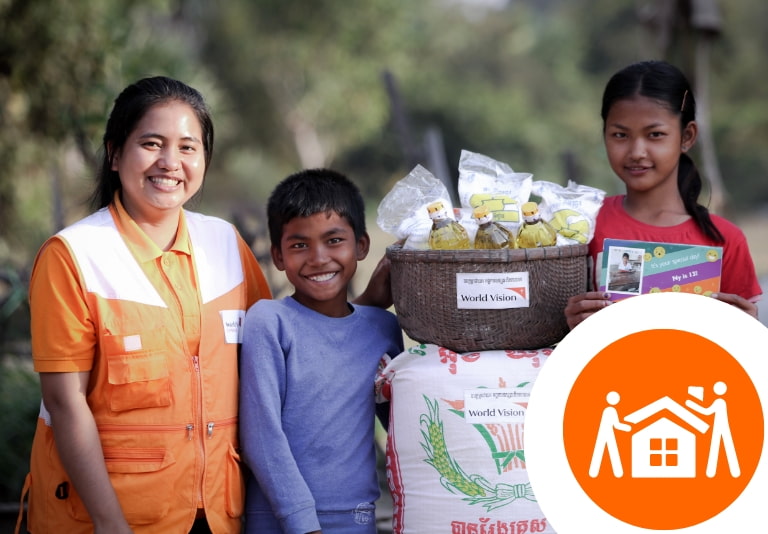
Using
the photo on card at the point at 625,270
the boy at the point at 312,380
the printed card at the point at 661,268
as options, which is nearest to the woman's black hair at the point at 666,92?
the printed card at the point at 661,268

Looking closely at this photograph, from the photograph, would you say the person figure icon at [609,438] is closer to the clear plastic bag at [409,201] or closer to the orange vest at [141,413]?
the clear plastic bag at [409,201]

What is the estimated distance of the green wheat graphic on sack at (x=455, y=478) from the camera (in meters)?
2.21

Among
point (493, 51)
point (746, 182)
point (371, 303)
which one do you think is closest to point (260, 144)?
point (746, 182)

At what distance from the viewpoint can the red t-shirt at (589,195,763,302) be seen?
230 cm

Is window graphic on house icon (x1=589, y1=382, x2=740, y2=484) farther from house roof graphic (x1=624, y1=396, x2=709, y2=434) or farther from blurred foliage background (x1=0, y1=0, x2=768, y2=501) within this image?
blurred foliage background (x1=0, y1=0, x2=768, y2=501)

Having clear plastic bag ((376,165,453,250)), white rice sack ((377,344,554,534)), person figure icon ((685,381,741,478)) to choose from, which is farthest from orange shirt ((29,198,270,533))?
person figure icon ((685,381,741,478))

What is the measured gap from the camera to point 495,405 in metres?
2.23

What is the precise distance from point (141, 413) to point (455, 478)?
2.69ft

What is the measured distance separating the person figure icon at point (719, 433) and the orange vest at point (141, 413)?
3.91 ft

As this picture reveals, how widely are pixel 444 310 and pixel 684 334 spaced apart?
599 mm

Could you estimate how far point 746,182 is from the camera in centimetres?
2359

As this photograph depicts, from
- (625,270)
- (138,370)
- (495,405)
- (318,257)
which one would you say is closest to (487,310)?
(495,405)

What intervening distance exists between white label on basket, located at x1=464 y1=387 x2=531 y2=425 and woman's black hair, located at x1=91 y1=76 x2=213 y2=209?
3.32 ft

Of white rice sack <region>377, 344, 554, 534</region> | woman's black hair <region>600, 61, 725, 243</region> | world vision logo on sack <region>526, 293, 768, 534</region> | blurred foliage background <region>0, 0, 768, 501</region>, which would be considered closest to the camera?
world vision logo on sack <region>526, 293, 768, 534</region>
